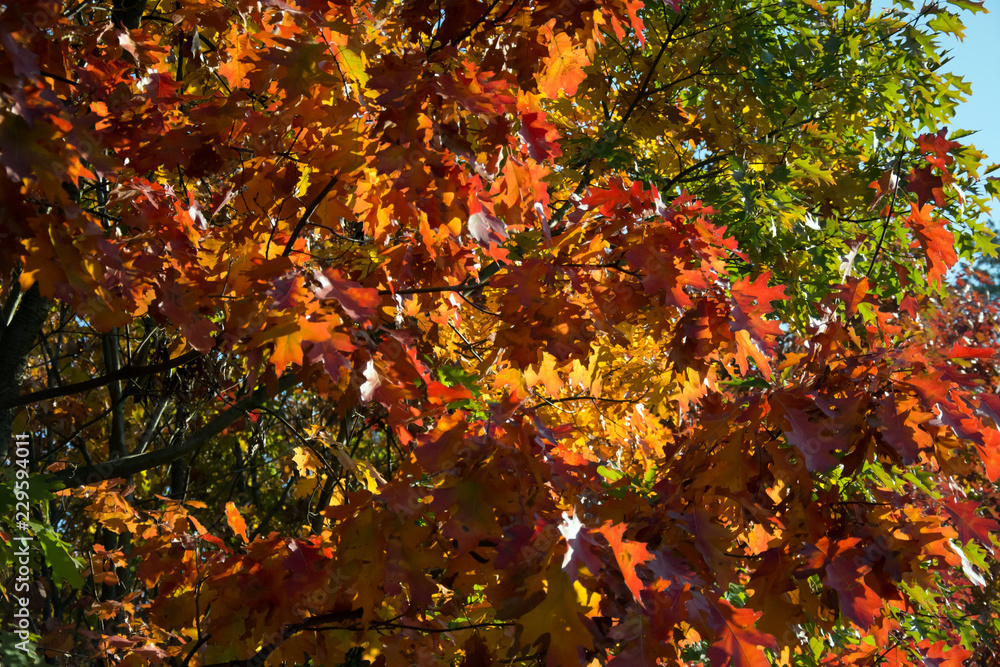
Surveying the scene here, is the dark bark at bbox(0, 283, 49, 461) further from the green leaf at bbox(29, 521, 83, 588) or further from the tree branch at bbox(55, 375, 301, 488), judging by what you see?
the green leaf at bbox(29, 521, 83, 588)

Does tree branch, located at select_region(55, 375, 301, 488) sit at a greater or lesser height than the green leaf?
greater

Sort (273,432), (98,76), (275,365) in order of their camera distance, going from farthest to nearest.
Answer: (273,432) → (98,76) → (275,365)

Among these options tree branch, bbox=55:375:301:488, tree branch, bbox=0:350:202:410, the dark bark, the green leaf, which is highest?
the dark bark

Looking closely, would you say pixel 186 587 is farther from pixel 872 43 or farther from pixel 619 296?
pixel 872 43

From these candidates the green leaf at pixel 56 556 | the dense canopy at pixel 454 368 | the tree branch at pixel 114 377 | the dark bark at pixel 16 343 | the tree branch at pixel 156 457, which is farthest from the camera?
the tree branch at pixel 156 457

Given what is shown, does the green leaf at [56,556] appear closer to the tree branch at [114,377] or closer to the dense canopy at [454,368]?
the dense canopy at [454,368]

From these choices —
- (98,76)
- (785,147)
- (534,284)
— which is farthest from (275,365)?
(785,147)

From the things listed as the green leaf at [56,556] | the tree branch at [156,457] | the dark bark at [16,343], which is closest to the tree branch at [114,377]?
the green leaf at [56,556]

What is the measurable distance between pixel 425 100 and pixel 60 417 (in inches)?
203

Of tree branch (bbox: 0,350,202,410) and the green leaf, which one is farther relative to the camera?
the green leaf

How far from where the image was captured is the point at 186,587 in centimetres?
285

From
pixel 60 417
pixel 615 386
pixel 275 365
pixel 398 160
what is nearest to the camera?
pixel 275 365

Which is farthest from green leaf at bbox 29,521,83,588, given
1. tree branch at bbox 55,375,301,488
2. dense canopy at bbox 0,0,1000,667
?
tree branch at bbox 55,375,301,488

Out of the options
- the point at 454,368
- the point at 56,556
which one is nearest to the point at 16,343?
the point at 56,556
